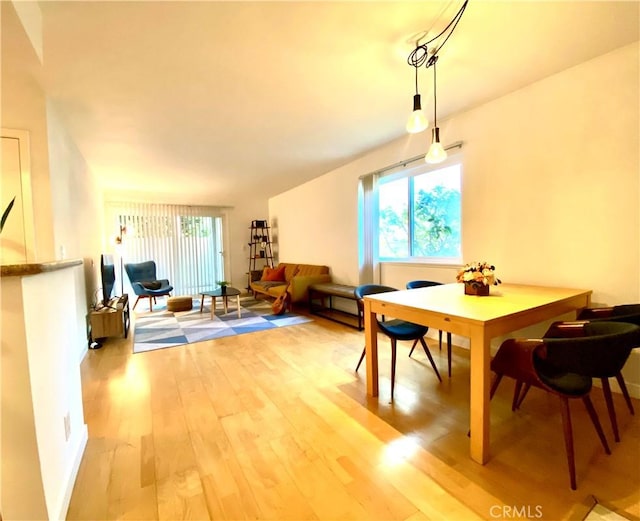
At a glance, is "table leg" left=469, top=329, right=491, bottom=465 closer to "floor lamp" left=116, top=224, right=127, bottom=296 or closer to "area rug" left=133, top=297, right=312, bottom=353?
"area rug" left=133, top=297, right=312, bottom=353

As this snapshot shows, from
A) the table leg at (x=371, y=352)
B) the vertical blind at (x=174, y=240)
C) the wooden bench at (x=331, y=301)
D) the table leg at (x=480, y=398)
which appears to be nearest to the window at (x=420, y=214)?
the wooden bench at (x=331, y=301)

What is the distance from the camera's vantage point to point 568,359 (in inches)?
54.6

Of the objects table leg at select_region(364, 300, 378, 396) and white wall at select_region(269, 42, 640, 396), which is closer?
white wall at select_region(269, 42, 640, 396)

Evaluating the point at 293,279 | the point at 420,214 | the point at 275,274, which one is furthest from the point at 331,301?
the point at 420,214

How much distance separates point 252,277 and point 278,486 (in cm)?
605

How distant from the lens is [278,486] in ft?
4.80

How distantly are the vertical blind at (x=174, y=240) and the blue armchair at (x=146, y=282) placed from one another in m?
0.30

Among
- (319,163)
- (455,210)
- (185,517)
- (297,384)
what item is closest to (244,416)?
(297,384)

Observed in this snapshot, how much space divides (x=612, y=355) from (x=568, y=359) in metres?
0.17

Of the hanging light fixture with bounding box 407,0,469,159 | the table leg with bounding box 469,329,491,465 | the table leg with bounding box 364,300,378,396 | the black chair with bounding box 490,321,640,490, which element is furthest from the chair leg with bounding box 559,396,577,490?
the hanging light fixture with bounding box 407,0,469,159

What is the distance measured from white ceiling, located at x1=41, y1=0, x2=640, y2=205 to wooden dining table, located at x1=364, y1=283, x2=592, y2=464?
5.79 feet

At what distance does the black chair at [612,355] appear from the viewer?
4.44ft

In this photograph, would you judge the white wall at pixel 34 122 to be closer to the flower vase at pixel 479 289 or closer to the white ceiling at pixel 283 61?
the white ceiling at pixel 283 61

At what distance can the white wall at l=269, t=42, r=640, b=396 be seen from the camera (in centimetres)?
218
